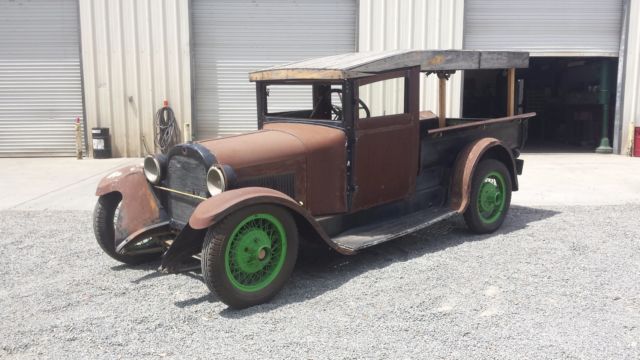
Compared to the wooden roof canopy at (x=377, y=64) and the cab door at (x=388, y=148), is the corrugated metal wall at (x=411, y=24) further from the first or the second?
the cab door at (x=388, y=148)

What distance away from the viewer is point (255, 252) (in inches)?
156

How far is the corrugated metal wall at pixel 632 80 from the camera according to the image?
38.6ft

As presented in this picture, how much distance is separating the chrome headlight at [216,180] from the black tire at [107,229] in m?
1.20

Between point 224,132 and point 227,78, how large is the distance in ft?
3.76

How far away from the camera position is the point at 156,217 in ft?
15.1

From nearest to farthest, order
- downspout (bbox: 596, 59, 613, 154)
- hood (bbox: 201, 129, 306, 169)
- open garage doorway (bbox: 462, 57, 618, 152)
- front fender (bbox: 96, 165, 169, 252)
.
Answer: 1. hood (bbox: 201, 129, 306, 169)
2. front fender (bbox: 96, 165, 169, 252)
3. downspout (bbox: 596, 59, 613, 154)
4. open garage doorway (bbox: 462, 57, 618, 152)

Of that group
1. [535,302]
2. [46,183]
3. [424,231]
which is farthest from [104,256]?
[46,183]

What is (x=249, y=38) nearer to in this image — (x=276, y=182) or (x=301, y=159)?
(x=301, y=159)

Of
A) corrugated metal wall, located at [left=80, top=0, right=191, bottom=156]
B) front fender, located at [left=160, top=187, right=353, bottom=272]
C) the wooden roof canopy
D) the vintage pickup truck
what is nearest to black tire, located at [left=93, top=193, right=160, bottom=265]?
the vintage pickup truck

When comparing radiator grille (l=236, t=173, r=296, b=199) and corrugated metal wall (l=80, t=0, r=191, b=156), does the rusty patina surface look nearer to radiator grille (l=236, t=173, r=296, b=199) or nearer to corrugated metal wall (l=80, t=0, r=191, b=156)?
radiator grille (l=236, t=173, r=296, b=199)

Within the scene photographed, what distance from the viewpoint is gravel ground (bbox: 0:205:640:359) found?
10.9 ft

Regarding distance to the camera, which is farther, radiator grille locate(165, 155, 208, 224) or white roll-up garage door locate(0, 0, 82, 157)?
white roll-up garage door locate(0, 0, 82, 157)

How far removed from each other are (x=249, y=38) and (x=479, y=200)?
303 inches

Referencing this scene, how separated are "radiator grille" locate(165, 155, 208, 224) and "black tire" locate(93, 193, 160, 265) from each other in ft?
1.92
